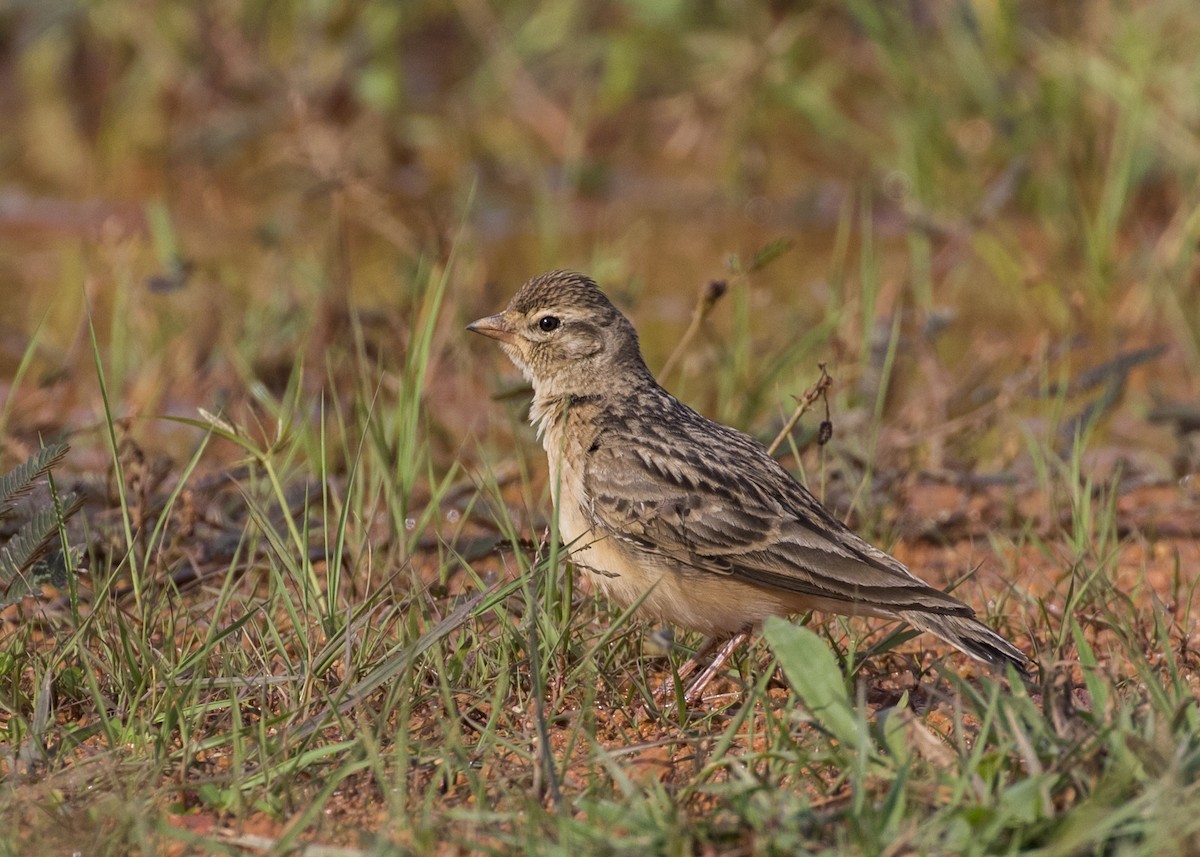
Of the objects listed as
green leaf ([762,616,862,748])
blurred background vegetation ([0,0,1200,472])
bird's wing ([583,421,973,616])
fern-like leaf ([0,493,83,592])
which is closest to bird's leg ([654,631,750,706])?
bird's wing ([583,421,973,616])

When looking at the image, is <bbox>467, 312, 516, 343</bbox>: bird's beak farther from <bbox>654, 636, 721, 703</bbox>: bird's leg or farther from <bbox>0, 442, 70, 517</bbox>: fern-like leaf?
<bbox>0, 442, 70, 517</bbox>: fern-like leaf

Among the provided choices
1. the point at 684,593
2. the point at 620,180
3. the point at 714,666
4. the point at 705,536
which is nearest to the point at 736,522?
the point at 705,536

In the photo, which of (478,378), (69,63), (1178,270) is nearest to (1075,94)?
(1178,270)

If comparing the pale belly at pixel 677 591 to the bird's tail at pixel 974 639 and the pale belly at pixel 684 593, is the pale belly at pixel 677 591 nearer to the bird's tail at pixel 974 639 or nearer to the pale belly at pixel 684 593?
the pale belly at pixel 684 593

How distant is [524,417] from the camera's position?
6664mm

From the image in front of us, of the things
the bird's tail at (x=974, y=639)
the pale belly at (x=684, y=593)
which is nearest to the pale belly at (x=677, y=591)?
the pale belly at (x=684, y=593)

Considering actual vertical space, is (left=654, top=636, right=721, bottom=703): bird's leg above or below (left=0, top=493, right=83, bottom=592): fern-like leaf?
below

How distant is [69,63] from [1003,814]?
947 cm

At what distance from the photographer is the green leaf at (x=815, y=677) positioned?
3.69 meters

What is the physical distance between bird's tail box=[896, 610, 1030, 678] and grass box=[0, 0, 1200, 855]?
7 centimetres

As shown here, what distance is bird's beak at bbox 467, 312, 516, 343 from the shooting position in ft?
18.4

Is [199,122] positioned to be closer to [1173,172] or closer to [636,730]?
[1173,172]

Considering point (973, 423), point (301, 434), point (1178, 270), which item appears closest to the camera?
point (301, 434)

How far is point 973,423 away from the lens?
6.30 metres
